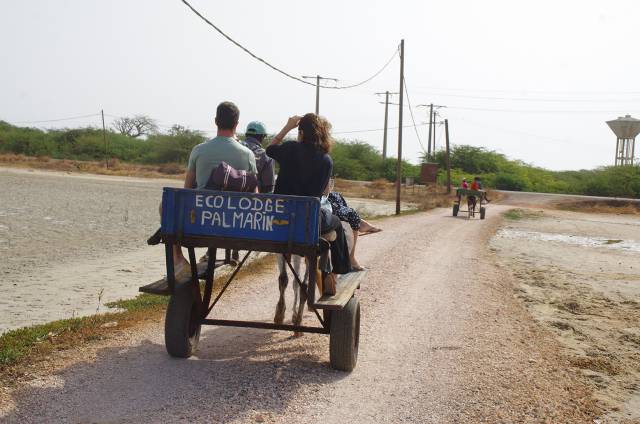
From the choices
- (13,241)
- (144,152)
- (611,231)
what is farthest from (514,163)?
(13,241)

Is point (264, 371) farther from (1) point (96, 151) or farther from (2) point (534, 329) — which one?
(1) point (96, 151)

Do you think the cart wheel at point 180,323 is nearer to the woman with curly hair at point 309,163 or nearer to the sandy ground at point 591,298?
the woman with curly hair at point 309,163

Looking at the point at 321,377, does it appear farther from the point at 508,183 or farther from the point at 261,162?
the point at 508,183

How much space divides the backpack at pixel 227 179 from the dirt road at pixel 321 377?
1559mm

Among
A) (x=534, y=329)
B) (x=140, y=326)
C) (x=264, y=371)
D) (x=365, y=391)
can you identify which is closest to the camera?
(x=365, y=391)

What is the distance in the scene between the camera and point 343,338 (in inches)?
219

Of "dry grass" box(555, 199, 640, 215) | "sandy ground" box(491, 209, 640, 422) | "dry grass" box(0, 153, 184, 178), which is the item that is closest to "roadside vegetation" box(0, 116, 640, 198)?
"dry grass" box(0, 153, 184, 178)

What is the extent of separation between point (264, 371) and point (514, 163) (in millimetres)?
79699

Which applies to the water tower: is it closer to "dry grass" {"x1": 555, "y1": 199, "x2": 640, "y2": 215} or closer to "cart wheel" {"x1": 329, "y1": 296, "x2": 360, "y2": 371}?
"dry grass" {"x1": 555, "y1": 199, "x2": 640, "y2": 215}

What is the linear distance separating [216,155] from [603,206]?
1755 inches

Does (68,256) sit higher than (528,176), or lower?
lower

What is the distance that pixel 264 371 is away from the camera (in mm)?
Answer: 5668

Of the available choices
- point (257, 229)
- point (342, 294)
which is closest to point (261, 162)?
point (257, 229)

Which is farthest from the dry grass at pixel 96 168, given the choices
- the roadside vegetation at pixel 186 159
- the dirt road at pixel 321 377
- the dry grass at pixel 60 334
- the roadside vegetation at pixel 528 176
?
the dirt road at pixel 321 377
